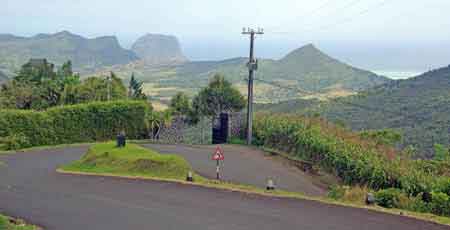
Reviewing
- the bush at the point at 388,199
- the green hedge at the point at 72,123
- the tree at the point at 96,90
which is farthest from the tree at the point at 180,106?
the bush at the point at 388,199

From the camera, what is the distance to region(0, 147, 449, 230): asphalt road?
496 inches

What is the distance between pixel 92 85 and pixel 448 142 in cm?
2706

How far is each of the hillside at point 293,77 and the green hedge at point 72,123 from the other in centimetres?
4760

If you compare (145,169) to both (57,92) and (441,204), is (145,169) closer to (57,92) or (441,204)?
(441,204)

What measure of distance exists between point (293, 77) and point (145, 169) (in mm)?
86003

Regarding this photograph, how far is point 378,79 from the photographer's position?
341ft

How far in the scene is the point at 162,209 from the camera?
14484 mm

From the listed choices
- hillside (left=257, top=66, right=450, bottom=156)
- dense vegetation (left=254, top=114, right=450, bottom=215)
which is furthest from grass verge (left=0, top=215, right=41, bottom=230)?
hillside (left=257, top=66, right=450, bottom=156)

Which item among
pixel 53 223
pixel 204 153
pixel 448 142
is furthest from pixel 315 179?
pixel 448 142

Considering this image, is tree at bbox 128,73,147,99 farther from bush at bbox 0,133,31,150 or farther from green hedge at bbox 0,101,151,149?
bush at bbox 0,133,31,150

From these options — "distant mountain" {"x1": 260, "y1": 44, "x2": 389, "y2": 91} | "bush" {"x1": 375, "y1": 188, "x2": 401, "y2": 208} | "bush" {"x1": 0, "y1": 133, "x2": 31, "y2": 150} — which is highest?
"distant mountain" {"x1": 260, "y1": 44, "x2": 389, "y2": 91}

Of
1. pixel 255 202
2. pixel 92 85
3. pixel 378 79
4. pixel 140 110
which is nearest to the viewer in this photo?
pixel 255 202

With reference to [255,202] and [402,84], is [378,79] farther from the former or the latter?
[255,202]

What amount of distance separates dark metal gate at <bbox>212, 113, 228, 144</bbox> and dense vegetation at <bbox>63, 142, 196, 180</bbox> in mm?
10344
